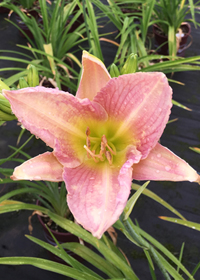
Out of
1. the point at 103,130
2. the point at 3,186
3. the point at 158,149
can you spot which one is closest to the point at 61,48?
the point at 3,186

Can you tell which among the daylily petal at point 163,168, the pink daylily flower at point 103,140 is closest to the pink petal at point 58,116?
the pink daylily flower at point 103,140

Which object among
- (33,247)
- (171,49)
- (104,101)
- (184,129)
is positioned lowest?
(33,247)

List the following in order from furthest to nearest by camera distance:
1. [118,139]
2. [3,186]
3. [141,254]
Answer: [3,186] → [141,254] → [118,139]

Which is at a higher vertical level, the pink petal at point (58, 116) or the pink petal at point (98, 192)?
the pink petal at point (58, 116)

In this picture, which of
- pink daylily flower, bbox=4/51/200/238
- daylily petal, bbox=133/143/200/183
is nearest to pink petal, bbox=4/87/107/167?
pink daylily flower, bbox=4/51/200/238

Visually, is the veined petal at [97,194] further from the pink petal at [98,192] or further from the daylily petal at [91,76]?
the daylily petal at [91,76]

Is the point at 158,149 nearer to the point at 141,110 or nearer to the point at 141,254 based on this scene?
the point at 141,110

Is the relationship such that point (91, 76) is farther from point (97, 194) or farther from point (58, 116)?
point (97, 194)

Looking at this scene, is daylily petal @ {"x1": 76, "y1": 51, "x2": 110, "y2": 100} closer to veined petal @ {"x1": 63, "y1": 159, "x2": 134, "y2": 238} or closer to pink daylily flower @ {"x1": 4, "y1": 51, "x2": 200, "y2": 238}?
pink daylily flower @ {"x1": 4, "y1": 51, "x2": 200, "y2": 238}
